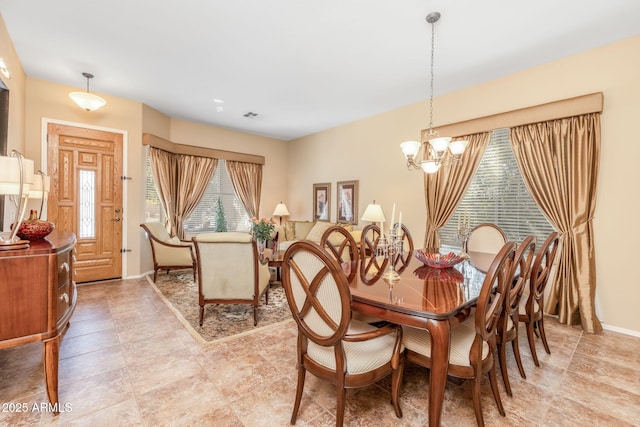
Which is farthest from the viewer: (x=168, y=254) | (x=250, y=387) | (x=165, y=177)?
(x=165, y=177)

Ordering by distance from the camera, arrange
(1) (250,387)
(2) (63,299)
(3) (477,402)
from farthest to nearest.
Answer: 1. (1) (250,387)
2. (2) (63,299)
3. (3) (477,402)

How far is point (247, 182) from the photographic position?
6.32 meters

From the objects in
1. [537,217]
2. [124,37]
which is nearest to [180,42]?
[124,37]

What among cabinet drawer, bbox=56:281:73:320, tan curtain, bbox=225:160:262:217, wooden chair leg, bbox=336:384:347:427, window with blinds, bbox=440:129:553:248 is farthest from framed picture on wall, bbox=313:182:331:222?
wooden chair leg, bbox=336:384:347:427

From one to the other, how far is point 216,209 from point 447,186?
175 inches

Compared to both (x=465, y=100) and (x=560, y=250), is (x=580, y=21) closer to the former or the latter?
(x=465, y=100)

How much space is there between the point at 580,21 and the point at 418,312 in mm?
2958

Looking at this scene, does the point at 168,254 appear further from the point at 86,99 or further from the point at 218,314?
the point at 86,99

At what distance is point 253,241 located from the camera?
2.76 metres

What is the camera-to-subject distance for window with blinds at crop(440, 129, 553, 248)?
11.0ft

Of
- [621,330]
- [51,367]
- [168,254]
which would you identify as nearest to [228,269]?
[51,367]

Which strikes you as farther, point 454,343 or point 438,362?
point 454,343

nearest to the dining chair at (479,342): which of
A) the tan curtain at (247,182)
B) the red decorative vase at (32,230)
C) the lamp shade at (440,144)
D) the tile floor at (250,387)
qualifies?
the tile floor at (250,387)

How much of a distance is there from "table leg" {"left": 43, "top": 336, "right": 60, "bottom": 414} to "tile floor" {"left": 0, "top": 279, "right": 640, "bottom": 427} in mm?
128
